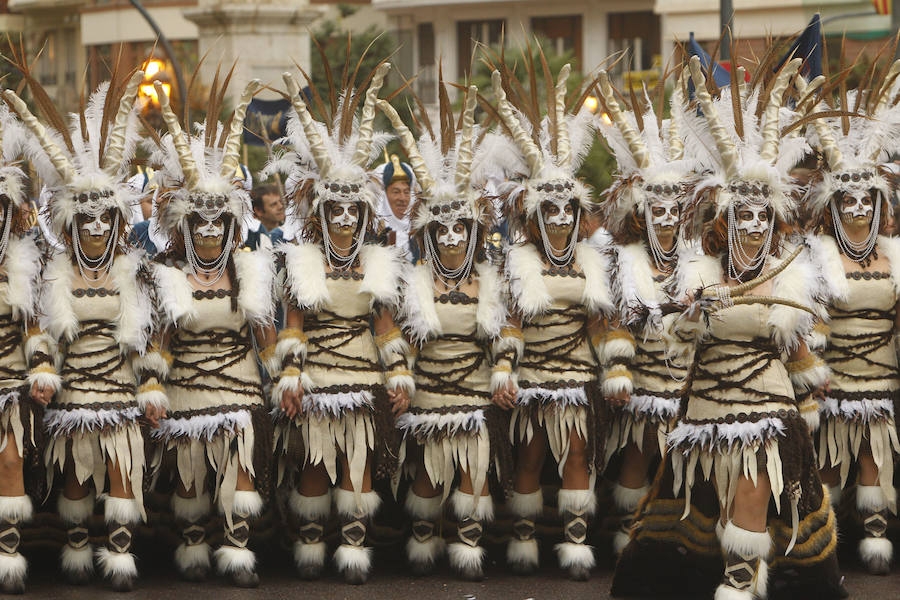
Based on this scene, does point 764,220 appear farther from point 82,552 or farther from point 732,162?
point 82,552

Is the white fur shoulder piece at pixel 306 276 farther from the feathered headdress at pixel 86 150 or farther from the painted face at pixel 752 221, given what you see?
the painted face at pixel 752 221

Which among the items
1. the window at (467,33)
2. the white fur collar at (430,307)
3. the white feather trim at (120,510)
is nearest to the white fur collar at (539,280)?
the white fur collar at (430,307)

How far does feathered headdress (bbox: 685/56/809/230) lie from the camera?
22.7ft

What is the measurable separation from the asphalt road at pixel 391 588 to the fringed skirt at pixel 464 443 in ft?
1.71

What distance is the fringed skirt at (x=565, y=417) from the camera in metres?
7.79

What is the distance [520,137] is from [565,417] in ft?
5.24

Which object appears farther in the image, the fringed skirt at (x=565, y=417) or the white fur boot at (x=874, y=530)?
the fringed skirt at (x=565, y=417)

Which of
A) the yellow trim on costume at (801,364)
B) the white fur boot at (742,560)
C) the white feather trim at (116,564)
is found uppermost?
the yellow trim on costume at (801,364)

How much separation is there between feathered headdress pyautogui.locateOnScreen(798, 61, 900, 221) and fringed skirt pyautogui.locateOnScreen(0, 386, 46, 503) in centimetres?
442

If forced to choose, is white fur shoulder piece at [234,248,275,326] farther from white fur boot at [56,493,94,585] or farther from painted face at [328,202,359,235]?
white fur boot at [56,493,94,585]

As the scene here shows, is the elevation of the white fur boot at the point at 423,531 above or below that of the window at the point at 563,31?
below

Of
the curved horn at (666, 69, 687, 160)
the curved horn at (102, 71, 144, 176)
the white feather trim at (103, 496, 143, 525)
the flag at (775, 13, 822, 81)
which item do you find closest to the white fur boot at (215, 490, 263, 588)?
the white feather trim at (103, 496, 143, 525)

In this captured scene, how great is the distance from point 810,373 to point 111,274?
146 inches

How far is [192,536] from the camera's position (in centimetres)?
779
